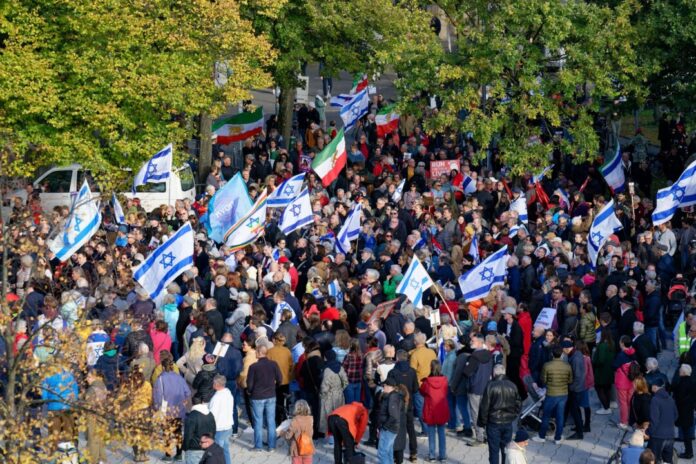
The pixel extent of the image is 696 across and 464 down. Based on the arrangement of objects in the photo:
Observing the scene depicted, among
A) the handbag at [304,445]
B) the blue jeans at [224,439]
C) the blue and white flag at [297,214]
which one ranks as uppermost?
the blue and white flag at [297,214]

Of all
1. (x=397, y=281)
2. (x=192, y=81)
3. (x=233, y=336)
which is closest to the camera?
(x=233, y=336)

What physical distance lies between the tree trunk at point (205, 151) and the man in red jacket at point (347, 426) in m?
17.2

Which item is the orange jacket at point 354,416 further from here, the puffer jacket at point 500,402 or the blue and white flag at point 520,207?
the blue and white flag at point 520,207

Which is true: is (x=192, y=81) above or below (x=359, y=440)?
above

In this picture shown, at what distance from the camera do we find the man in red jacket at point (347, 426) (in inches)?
819

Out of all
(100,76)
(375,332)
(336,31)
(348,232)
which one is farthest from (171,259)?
(336,31)

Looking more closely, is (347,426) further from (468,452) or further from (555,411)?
(555,411)

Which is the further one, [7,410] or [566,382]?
[566,382]

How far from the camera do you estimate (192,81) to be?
34.2m

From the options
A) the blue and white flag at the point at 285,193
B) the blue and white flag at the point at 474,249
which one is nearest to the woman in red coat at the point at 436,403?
the blue and white flag at the point at 474,249

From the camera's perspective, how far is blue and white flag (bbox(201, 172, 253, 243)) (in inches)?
1157

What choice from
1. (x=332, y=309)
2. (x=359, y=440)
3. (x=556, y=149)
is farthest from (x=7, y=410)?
(x=556, y=149)

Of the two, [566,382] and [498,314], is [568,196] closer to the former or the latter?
[498,314]

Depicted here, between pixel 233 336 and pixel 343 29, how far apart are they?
16.5 meters
